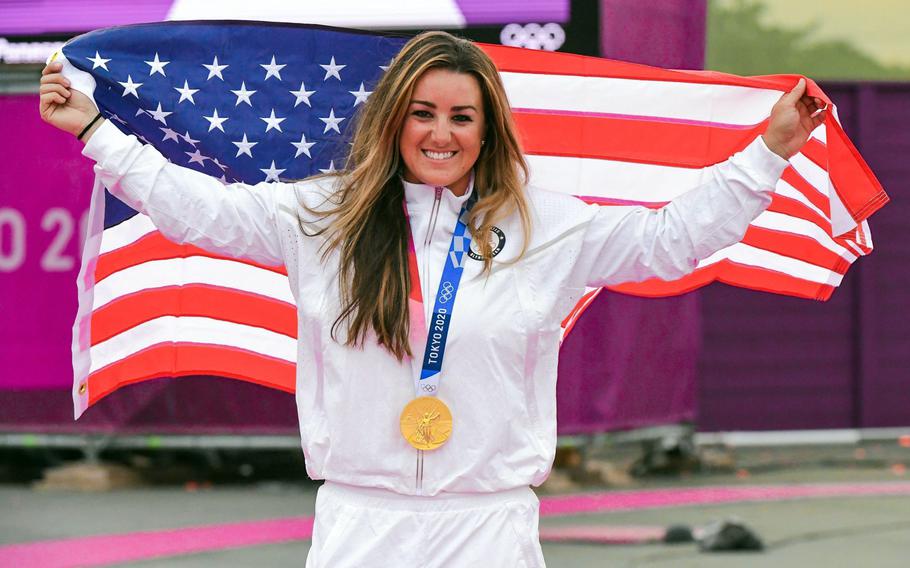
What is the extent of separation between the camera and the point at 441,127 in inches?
140

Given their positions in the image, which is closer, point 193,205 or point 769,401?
point 193,205

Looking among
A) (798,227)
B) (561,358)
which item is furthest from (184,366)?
(561,358)

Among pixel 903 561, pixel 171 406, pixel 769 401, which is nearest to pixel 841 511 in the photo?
pixel 903 561

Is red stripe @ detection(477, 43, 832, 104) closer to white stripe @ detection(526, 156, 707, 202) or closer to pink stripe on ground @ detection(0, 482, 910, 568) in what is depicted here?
white stripe @ detection(526, 156, 707, 202)

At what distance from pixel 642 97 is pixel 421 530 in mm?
A: 2122

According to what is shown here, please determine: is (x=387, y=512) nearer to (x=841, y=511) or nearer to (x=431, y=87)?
(x=431, y=87)

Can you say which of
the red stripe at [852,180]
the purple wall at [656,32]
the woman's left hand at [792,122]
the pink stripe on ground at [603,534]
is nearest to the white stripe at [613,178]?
the red stripe at [852,180]

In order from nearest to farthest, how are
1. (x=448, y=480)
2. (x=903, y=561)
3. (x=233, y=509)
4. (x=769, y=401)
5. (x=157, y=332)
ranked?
(x=448, y=480), (x=157, y=332), (x=903, y=561), (x=233, y=509), (x=769, y=401)

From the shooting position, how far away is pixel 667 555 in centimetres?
902

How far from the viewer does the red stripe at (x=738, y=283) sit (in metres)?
5.09

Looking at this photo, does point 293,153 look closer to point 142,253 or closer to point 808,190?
point 142,253

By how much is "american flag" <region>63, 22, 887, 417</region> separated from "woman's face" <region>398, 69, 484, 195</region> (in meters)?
0.98

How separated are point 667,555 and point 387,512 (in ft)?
18.8

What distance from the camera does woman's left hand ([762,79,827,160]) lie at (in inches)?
143
